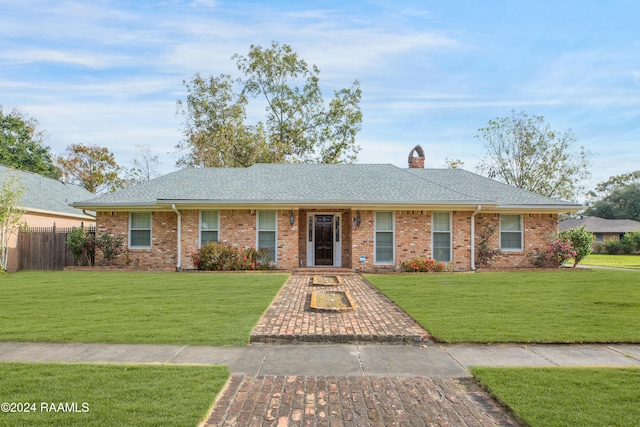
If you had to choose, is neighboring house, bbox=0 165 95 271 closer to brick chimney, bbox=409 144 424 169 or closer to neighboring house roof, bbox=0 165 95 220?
neighboring house roof, bbox=0 165 95 220

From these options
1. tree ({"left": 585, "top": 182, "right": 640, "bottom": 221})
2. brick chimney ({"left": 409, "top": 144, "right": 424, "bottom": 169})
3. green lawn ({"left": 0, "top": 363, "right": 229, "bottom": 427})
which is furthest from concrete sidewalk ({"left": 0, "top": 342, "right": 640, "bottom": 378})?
tree ({"left": 585, "top": 182, "right": 640, "bottom": 221})

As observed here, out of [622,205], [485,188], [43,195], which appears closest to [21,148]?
[43,195]

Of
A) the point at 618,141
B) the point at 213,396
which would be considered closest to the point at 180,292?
→ the point at 213,396

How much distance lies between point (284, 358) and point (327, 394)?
1.31 m

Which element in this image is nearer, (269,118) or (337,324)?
(337,324)

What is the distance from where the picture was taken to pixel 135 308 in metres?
7.91

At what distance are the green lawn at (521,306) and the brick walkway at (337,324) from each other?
364mm

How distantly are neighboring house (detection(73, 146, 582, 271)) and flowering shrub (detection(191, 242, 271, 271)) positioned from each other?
57cm

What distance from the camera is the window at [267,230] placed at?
50.7ft

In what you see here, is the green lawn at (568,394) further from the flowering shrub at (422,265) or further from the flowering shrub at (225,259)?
the flowering shrub at (225,259)

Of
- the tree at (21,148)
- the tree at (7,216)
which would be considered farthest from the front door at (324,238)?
the tree at (21,148)

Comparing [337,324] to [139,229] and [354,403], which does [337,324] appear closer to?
[354,403]

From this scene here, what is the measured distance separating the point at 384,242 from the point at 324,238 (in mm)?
2508

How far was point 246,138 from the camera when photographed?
98.2ft
